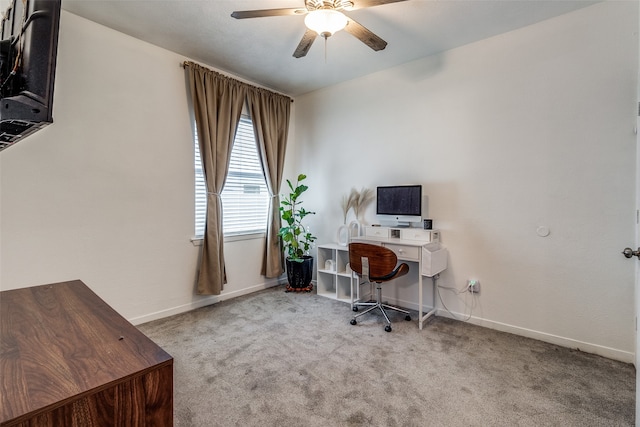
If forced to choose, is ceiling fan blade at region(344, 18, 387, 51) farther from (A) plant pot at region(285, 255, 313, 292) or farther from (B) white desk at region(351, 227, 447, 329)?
(A) plant pot at region(285, 255, 313, 292)

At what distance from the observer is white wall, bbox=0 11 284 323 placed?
238cm

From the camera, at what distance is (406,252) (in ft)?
9.82

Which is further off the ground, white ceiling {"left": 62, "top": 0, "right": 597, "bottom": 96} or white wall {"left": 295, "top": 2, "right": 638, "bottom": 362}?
white ceiling {"left": 62, "top": 0, "right": 597, "bottom": 96}

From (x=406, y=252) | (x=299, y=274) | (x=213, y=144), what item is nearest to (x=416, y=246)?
(x=406, y=252)

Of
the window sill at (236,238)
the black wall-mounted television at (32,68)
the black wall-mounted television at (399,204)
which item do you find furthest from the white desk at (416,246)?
the black wall-mounted television at (32,68)

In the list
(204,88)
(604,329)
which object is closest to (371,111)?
(204,88)

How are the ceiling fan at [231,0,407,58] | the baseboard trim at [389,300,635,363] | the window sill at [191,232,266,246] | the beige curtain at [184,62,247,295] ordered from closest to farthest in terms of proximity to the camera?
the ceiling fan at [231,0,407,58], the baseboard trim at [389,300,635,363], the beige curtain at [184,62,247,295], the window sill at [191,232,266,246]

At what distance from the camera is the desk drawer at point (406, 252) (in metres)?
2.91

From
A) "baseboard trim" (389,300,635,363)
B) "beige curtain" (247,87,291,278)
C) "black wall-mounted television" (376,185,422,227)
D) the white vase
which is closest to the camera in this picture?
"baseboard trim" (389,300,635,363)

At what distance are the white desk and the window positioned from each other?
142cm

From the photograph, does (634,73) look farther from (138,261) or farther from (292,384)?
(138,261)

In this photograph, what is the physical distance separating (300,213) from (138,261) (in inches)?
76.9

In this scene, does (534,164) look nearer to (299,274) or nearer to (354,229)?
(354,229)

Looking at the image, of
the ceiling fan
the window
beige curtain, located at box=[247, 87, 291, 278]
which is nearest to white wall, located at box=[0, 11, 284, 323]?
the window
